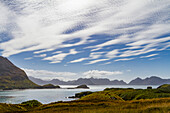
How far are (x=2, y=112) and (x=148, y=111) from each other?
36.9m

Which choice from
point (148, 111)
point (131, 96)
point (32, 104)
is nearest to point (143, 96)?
point (131, 96)

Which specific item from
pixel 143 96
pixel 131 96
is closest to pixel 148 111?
A: pixel 143 96

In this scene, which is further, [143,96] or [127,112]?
[143,96]

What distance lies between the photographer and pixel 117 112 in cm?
2211

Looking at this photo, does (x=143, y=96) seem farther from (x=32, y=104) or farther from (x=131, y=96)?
(x=32, y=104)

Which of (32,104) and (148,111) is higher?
(148,111)

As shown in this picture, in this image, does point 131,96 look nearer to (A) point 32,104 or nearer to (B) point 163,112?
(A) point 32,104

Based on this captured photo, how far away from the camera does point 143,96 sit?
71.3m

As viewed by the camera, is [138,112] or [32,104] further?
[32,104]

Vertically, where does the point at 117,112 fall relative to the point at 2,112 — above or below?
above

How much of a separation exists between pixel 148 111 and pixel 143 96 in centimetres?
5336

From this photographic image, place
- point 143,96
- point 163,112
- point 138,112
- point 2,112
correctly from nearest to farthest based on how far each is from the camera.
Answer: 1. point 163,112
2. point 138,112
3. point 2,112
4. point 143,96

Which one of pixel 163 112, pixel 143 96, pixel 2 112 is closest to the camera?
pixel 163 112

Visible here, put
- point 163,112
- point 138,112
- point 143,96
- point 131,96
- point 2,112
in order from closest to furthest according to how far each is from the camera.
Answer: point 163,112, point 138,112, point 2,112, point 143,96, point 131,96
